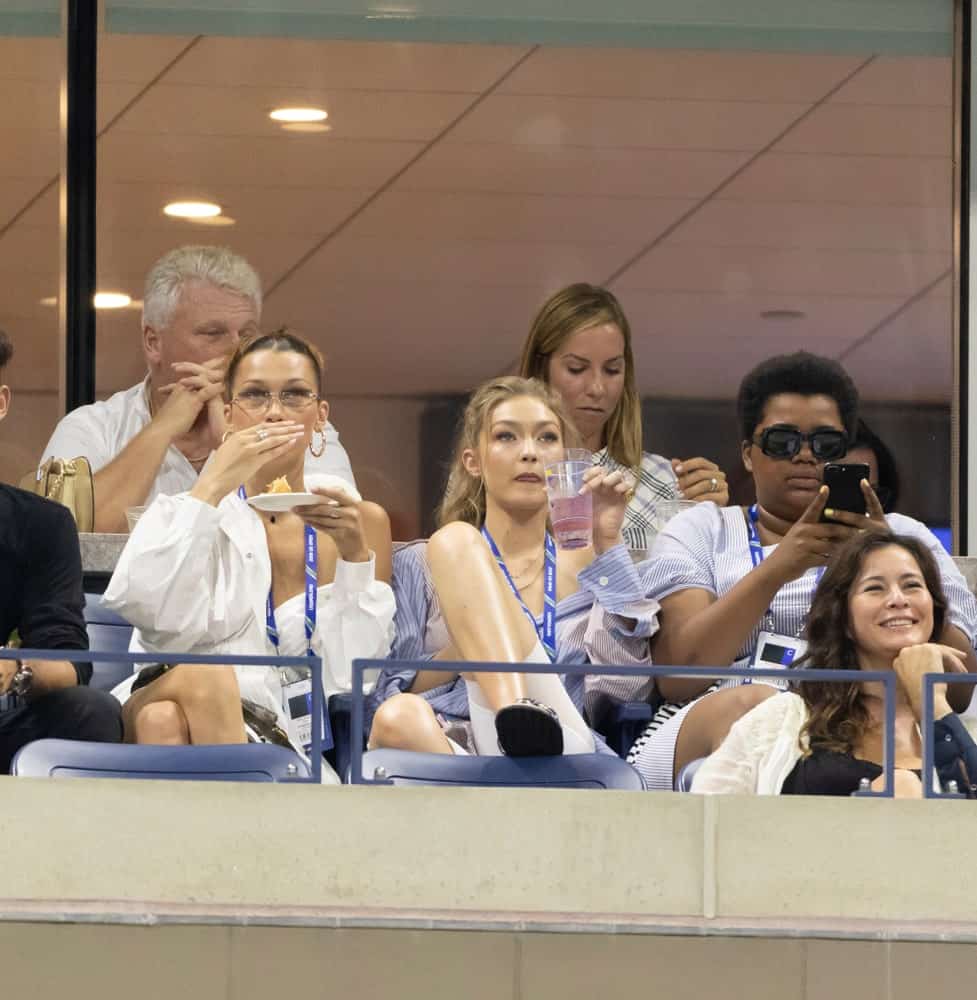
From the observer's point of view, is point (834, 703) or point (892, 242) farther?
point (892, 242)

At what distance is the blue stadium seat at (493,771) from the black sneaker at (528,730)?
0.06ft

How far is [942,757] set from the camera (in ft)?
15.4

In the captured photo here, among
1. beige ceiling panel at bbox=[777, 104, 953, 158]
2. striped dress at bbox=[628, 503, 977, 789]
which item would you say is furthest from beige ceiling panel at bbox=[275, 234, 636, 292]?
striped dress at bbox=[628, 503, 977, 789]

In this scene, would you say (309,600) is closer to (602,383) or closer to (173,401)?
(602,383)

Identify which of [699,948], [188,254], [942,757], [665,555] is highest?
[188,254]

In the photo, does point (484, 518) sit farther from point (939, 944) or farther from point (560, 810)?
point (939, 944)

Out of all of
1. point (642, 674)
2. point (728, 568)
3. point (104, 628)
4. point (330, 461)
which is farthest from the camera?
point (330, 461)

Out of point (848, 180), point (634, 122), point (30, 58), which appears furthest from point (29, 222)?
point (848, 180)

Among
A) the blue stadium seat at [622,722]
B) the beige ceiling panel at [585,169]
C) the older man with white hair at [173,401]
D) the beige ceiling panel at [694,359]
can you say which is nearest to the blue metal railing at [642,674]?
the blue stadium seat at [622,722]

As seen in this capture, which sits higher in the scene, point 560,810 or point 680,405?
point 680,405

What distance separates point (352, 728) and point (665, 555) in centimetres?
122

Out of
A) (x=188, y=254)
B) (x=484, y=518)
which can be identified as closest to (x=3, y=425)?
(x=188, y=254)

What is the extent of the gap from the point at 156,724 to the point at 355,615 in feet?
2.48

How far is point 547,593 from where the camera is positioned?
5500 millimetres
